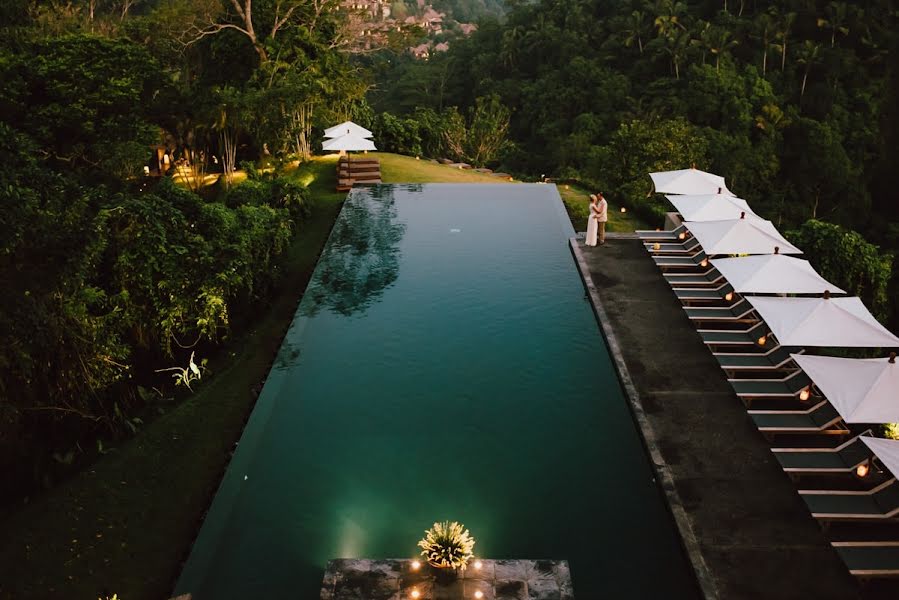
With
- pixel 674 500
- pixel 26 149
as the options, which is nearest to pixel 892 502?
pixel 674 500

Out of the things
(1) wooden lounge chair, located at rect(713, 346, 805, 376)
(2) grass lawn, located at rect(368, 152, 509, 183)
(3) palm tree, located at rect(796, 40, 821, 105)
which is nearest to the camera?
(1) wooden lounge chair, located at rect(713, 346, 805, 376)

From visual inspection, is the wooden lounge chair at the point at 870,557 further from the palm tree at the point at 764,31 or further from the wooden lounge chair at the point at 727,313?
the palm tree at the point at 764,31

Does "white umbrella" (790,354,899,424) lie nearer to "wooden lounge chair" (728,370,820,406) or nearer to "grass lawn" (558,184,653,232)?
"wooden lounge chair" (728,370,820,406)

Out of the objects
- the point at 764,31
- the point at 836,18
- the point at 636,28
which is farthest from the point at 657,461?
the point at 636,28

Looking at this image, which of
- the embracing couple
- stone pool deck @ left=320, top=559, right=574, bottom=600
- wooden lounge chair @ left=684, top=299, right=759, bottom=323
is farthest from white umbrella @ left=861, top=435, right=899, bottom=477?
the embracing couple

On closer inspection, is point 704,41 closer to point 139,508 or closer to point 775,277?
point 775,277

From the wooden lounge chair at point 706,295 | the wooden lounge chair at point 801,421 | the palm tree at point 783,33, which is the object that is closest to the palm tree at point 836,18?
the palm tree at point 783,33

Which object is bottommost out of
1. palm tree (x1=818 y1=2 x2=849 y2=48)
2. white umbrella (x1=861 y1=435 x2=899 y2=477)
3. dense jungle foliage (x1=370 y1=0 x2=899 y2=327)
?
dense jungle foliage (x1=370 y1=0 x2=899 y2=327)

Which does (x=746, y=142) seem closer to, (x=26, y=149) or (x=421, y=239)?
(x=421, y=239)
